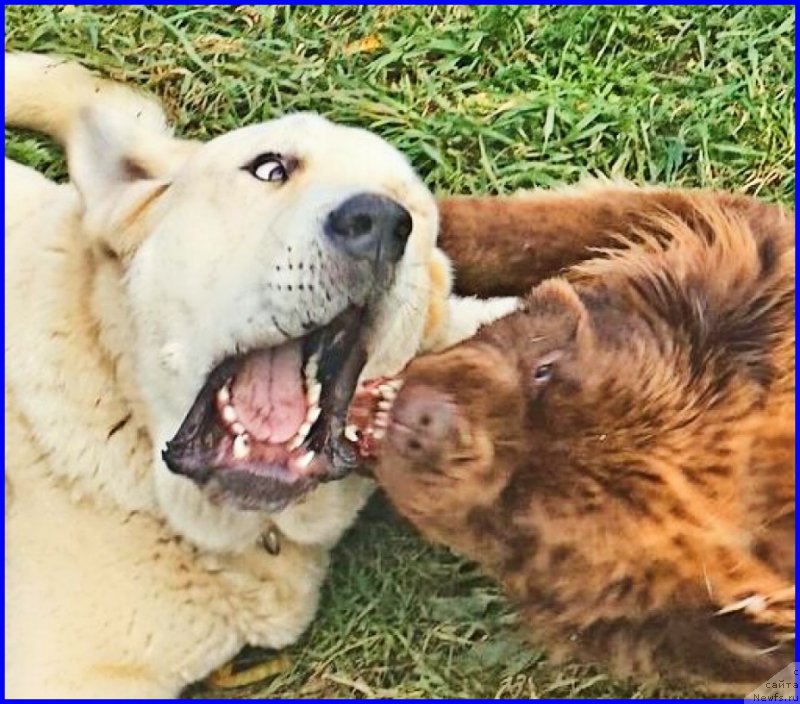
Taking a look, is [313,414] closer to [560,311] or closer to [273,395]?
[273,395]

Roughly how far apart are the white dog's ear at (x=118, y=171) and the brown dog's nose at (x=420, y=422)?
0.66m

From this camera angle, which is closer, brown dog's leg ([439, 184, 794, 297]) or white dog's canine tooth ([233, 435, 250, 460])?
white dog's canine tooth ([233, 435, 250, 460])

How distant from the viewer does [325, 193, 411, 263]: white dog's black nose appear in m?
2.96

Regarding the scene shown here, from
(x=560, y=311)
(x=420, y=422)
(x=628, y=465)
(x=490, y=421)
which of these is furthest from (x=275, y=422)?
(x=628, y=465)

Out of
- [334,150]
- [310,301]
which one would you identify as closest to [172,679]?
[310,301]

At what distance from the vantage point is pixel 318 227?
297 centimetres

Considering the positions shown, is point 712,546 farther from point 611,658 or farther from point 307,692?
point 307,692

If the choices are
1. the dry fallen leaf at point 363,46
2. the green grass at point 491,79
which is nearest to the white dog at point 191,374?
the green grass at point 491,79

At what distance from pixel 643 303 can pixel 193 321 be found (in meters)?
0.92

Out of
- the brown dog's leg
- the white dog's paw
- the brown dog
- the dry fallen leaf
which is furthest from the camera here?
the dry fallen leaf

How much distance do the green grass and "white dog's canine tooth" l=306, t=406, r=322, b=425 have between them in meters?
0.96

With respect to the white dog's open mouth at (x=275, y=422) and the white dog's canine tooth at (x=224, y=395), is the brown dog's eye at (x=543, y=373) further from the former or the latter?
the white dog's canine tooth at (x=224, y=395)


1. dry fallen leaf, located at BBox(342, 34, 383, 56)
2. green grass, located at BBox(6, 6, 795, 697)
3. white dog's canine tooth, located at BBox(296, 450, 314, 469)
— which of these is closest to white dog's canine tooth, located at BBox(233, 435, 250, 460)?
white dog's canine tooth, located at BBox(296, 450, 314, 469)

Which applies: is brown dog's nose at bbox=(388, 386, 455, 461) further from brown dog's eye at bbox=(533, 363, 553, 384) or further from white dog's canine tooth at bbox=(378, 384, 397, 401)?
brown dog's eye at bbox=(533, 363, 553, 384)
